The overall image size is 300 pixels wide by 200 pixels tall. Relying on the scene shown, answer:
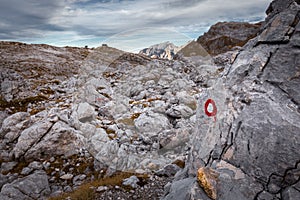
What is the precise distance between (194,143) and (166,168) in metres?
3.92

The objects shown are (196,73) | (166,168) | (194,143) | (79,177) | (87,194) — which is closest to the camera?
(194,143)

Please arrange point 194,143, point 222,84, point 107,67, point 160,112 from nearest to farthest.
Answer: point 222,84 → point 194,143 → point 160,112 → point 107,67

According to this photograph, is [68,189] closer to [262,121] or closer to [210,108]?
[210,108]

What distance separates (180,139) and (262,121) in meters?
8.75

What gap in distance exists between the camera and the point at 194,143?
23.5 feet

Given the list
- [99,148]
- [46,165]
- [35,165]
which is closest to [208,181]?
[99,148]

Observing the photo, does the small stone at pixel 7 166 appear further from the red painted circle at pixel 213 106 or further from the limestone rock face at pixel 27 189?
the red painted circle at pixel 213 106

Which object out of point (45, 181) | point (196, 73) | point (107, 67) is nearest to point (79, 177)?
point (45, 181)

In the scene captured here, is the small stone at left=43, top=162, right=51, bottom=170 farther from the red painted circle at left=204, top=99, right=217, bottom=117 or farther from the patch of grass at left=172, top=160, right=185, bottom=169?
the red painted circle at left=204, top=99, right=217, bottom=117

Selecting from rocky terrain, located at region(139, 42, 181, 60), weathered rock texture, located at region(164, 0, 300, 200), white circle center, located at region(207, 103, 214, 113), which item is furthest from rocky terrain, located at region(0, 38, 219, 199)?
weathered rock texture, located at region(164, 0, 300, 200)

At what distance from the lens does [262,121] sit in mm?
4676

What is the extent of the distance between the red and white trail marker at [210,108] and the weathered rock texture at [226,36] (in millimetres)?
65665

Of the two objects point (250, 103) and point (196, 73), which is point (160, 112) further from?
point (196, 73)

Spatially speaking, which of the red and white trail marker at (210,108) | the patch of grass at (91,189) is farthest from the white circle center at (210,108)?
the patch of grass at (91,189)
